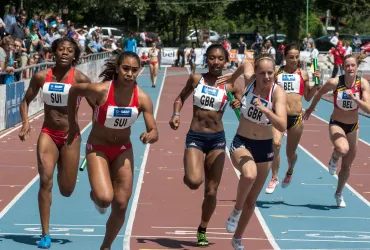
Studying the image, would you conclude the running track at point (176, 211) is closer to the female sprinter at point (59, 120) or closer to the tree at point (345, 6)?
the female sprinter at point (59, 120)

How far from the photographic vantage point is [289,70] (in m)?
12.8

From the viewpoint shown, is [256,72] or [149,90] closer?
[256,72]

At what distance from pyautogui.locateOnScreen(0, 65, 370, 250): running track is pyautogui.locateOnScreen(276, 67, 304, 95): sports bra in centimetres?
165

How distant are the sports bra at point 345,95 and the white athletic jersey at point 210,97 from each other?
2844mm

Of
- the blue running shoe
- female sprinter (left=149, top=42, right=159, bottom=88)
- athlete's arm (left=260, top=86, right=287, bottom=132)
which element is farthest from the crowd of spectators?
athlete's arm (left=260, top=86, right=287, bottom=132)

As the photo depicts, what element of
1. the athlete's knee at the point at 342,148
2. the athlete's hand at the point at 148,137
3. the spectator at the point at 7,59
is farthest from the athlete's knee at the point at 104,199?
the spectator at the point at 7,59

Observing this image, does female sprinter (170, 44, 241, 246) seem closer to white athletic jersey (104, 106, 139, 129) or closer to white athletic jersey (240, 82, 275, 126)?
white athletic jersey (240, 82, 275, 126)

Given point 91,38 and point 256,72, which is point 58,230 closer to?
point 256,72

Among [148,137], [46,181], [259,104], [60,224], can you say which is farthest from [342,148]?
[148,137]

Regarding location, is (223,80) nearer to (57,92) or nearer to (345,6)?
(57,92)

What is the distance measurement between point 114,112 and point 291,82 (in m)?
4.85

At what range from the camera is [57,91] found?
9914mm

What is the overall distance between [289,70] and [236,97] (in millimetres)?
3136

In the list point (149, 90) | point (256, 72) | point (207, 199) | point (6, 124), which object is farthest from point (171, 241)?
point (149, 90)
